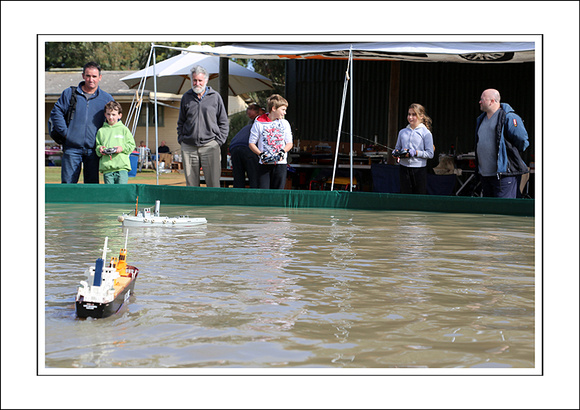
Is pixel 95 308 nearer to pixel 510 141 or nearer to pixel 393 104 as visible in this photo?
pixel 510 141

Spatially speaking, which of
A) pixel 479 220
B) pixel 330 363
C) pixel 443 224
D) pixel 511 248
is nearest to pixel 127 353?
pixel 330 363

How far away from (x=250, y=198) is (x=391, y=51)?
2.91 m

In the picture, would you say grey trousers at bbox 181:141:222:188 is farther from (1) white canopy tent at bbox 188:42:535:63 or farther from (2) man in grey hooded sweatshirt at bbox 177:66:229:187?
(1) white canopy tent at bbox 188:42:535:63

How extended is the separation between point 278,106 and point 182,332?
6913mm

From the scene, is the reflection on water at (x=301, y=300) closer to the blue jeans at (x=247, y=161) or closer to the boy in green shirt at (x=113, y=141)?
the boy in green shirt at (x=113, y=141)

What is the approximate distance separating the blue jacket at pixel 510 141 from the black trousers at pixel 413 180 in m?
1.80

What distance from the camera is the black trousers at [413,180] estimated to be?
10578 millimetres

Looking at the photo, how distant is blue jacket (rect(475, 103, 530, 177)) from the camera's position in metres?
8.60

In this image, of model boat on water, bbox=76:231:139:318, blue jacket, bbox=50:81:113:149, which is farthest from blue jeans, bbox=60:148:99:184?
model boat on water, bbox=76:231:139:318

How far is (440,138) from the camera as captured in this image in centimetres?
1620

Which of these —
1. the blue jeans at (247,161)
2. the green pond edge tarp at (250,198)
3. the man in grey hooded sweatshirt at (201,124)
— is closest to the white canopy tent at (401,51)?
the man in grey hooded sweatshirt at (201,124)

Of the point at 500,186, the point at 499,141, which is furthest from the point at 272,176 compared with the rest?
the point at 499,141

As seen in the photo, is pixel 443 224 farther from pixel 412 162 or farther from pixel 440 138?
pixel 440 138

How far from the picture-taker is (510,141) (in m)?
8.77
